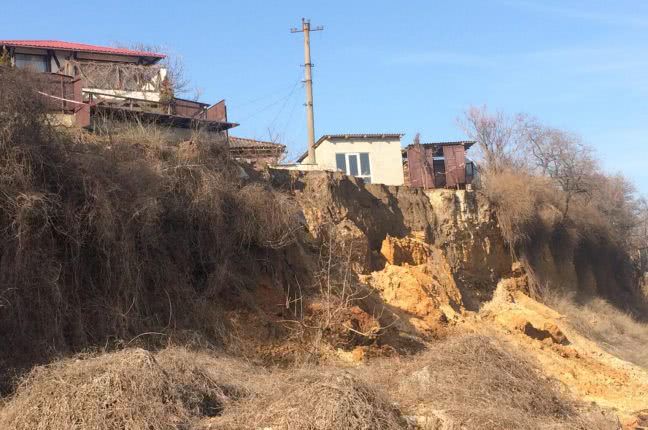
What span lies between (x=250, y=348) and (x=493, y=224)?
15.5 meters

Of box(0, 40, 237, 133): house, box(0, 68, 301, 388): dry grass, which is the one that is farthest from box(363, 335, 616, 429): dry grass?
box(0, 40, 237, 133): house

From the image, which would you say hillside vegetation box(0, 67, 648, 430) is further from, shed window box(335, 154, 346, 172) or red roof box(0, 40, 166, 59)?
red roof box(0, 40, 166, 59)

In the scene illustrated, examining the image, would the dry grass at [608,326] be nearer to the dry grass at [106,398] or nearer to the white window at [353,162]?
the white window at [353,162]

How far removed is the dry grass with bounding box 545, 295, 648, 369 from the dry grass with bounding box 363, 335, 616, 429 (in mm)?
12719

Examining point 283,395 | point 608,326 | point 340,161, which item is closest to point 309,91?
point 340,161

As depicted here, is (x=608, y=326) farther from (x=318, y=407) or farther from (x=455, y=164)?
(x=318, y=407)

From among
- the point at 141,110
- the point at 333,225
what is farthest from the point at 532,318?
the point at 141,110

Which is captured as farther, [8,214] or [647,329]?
[647,329]

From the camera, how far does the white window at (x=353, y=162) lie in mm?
33556

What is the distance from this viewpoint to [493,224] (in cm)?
2967

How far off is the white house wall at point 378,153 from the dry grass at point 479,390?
18657 millimetres

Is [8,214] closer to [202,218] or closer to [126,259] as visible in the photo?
[126,259]

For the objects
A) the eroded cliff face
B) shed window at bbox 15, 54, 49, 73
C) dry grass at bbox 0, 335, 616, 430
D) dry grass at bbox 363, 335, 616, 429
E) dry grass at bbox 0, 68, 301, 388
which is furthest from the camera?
shed window at bbox 15, 54, 49, 73

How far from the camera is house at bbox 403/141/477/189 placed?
33.6 metres
